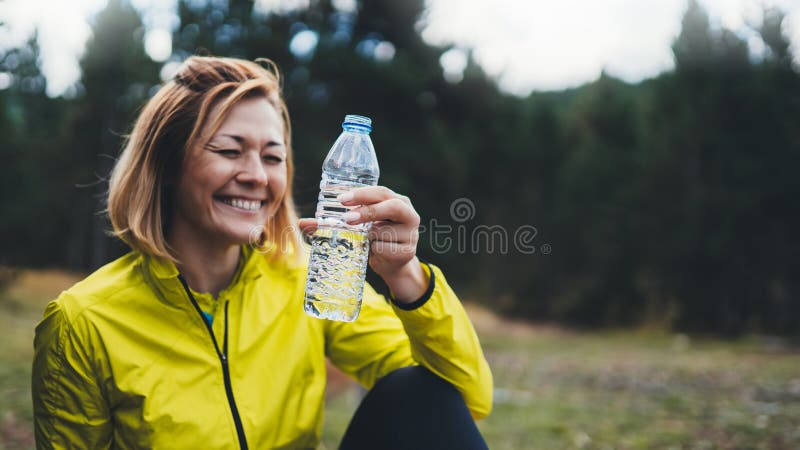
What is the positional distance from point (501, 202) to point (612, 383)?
1480 centimetres

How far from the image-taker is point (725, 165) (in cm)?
1669

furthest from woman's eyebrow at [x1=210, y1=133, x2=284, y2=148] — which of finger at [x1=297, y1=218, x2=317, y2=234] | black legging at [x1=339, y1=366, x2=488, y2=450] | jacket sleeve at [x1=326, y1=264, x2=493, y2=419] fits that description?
black legging at [x1=339, y1=366, x2=488, y2=450]

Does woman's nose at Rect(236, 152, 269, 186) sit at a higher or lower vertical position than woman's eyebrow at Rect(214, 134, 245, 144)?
lower

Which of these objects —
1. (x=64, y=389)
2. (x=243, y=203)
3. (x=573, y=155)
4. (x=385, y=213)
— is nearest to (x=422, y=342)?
(x=385, y=213)

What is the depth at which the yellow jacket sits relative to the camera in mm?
1916

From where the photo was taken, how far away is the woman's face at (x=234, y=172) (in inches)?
84.2

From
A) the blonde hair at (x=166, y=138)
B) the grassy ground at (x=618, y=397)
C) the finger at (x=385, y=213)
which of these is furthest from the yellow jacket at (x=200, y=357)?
the grassy ground at (x=618, y=397)

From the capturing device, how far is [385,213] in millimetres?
1815

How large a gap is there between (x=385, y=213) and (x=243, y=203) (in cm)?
62

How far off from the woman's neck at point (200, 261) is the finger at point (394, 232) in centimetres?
69

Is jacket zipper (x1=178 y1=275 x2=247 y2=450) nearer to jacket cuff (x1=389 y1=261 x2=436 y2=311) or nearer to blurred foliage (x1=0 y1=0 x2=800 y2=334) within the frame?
jacket cuff (x1=389 y1=261 x2=436 y2=311)

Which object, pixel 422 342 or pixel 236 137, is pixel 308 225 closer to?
pixel 236 137

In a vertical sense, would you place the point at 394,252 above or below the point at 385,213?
below

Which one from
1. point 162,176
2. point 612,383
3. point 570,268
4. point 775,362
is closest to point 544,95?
point 570,268
